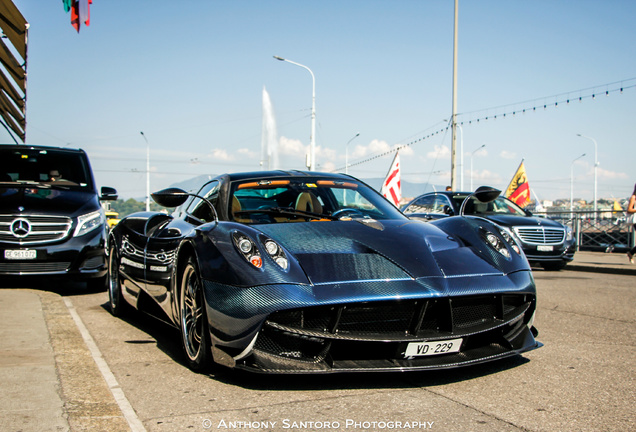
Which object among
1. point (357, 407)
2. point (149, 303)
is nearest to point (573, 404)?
point (357, 407)

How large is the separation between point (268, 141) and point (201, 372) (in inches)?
1379

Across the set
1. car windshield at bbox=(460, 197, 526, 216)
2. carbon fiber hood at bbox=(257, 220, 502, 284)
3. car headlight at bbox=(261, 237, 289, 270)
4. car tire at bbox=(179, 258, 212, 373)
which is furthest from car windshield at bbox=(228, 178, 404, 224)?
car windshield at bbox=(460, 197, 526, 216)

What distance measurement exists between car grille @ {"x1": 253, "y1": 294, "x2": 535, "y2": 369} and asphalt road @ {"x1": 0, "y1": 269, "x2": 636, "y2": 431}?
0.22 meters

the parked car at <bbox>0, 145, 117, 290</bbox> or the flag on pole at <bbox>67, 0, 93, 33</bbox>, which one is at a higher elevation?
the flag on pole at <bbox>67, 0, 93, 33</bbox>

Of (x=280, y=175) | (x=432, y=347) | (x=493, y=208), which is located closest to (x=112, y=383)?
(x=432, y=347)

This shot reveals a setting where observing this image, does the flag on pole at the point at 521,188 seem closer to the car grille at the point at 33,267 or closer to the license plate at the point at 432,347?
the car grille at the point at 33,267

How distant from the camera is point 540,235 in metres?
13.0

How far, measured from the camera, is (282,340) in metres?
3.51

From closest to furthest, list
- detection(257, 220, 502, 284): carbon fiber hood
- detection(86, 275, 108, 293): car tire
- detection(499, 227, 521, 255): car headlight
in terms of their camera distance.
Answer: detection(257, 220, 502, 284): carbon fiber hood < detection(499, 227, 521, 255): car headlight < detection(86, 275, 108, 293): car tire

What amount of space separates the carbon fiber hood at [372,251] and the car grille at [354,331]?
0.20 m

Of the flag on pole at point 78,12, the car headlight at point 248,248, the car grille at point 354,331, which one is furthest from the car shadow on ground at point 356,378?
the flag on pole at point 78,12

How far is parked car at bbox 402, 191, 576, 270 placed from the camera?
13.0 metres

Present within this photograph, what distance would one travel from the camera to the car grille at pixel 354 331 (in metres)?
3.46

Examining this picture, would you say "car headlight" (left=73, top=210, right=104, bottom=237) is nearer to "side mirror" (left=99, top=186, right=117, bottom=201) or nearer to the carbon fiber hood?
"side mirror" (left=99, top=186, right=117, bottom=201)
